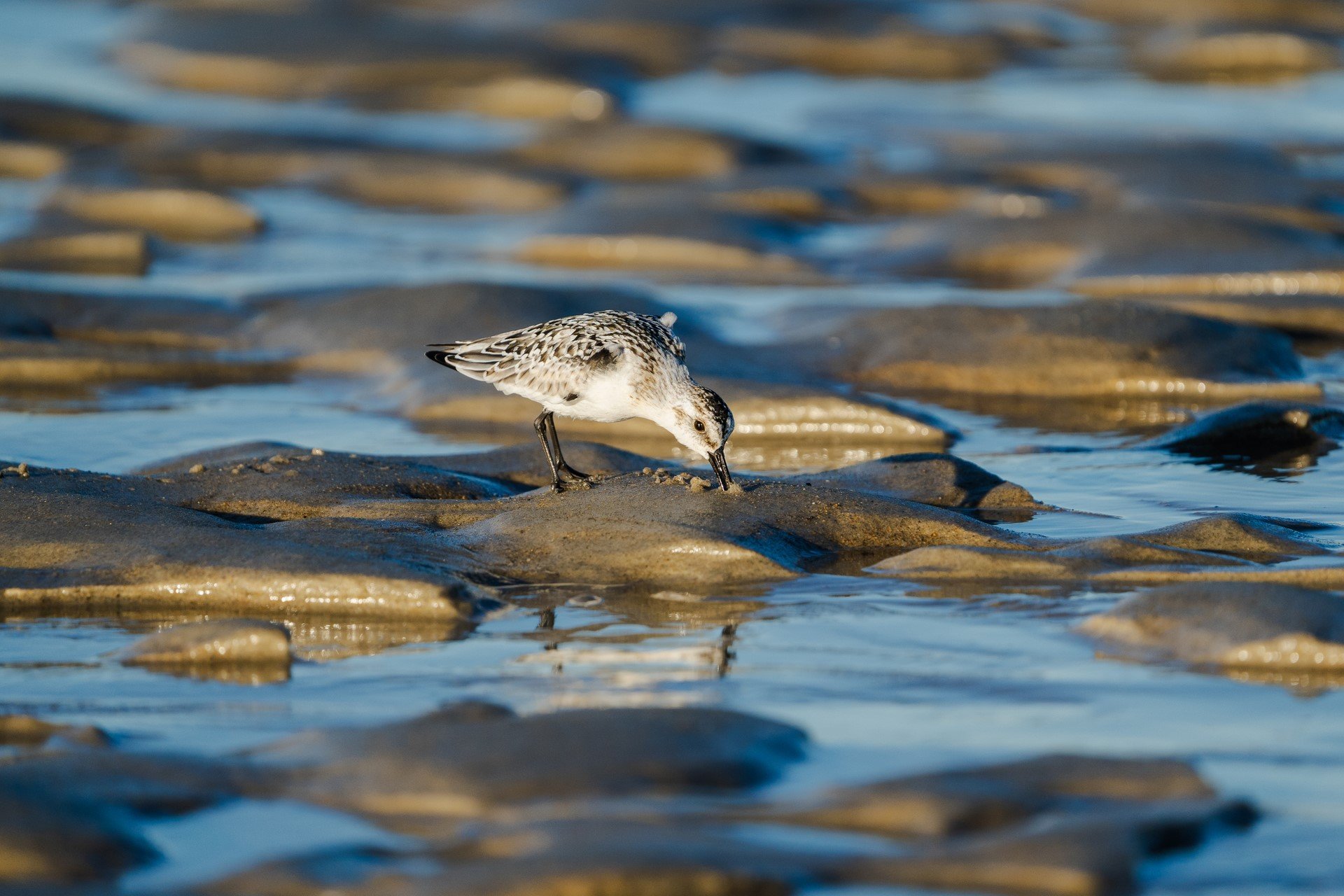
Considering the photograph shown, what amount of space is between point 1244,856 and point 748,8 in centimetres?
2199

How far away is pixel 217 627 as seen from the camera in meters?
5.90

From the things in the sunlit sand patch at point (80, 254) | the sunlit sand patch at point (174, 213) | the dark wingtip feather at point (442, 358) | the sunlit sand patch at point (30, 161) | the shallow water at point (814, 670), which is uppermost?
the sunlit sand patch at point (30, 161)

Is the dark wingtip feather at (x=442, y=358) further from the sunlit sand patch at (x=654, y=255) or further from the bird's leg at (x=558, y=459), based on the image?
the sunlit sand patch at (x=654, y=255)

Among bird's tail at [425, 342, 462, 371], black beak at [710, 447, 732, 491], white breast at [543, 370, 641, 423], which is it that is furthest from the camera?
bird's tail at [425, 342, 462, 371]

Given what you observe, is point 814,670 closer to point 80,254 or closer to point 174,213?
point 80,254

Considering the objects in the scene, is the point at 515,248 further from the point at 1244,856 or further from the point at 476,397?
the point at 1244,856

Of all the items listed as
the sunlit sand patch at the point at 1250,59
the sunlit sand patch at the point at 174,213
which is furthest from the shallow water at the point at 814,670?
the sunlit sand patch at the point at 1250,59

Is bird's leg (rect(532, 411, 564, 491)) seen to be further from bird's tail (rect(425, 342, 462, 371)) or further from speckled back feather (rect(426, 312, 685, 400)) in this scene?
bird's tail (rect(425, 342, 462, 371))

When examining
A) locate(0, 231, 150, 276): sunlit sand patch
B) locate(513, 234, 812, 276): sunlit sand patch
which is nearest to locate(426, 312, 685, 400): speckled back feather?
locate(513, 234, 812, 276): sunlit sand patch

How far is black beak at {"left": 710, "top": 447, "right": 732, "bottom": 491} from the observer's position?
742cm

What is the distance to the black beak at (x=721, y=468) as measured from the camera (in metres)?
7.42

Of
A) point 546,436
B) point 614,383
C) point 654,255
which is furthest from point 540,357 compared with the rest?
point 654,255

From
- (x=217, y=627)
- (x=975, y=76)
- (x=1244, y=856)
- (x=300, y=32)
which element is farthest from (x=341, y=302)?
(x=975, y=76)

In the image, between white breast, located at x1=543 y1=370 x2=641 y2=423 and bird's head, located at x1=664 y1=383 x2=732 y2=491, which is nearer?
bird's head, located at x1=664 y1=383 x2=732 y2=491
